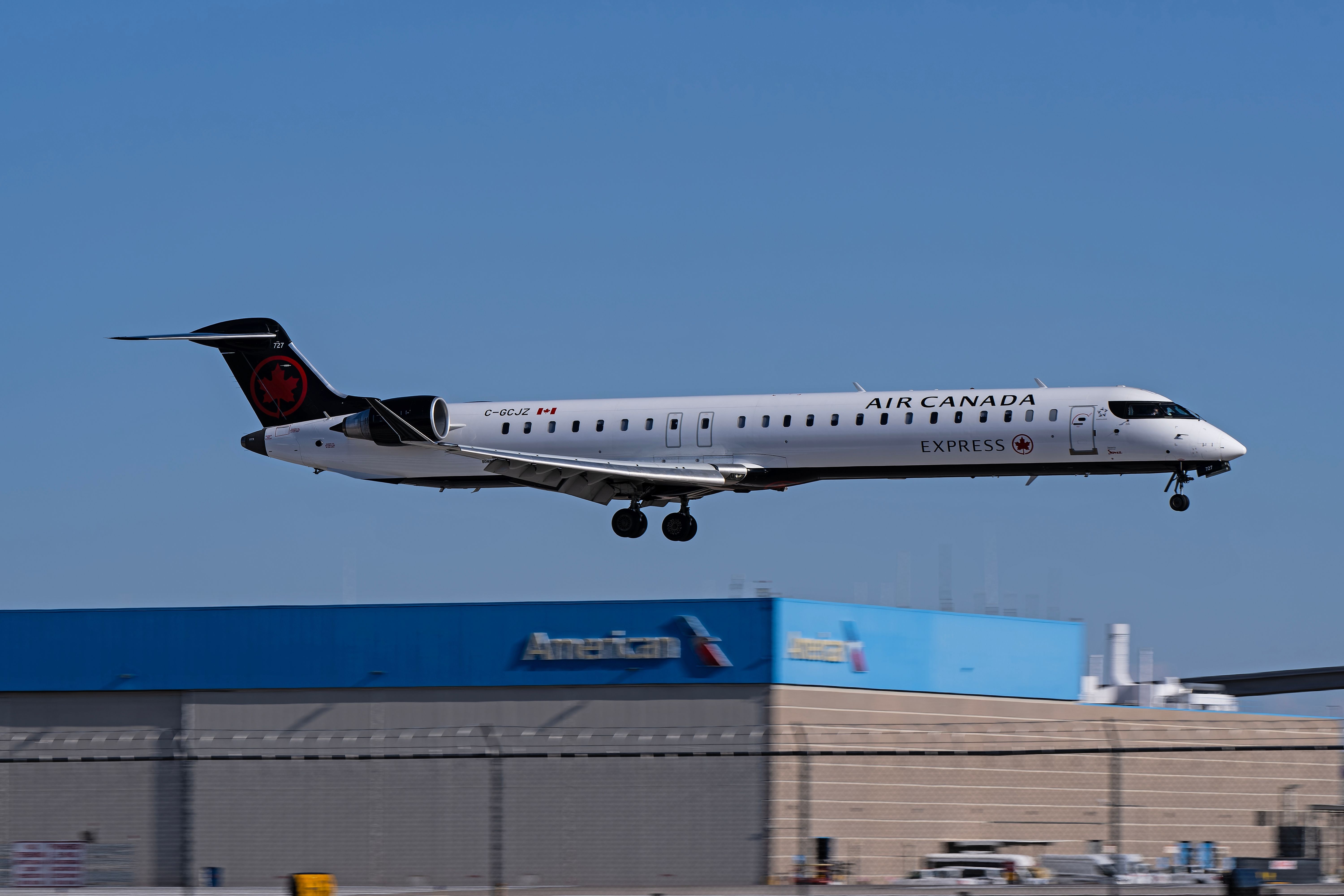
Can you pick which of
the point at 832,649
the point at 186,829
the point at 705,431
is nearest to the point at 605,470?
the point at 705,431

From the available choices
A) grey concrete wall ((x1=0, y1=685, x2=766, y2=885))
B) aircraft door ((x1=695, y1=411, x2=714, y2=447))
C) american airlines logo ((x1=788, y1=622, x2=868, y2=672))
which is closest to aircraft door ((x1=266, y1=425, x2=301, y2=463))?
grey concrete wall ((x1=0, y1=685, x2=766, y2=885))

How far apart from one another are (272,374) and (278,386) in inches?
18.1

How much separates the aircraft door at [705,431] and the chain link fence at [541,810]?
714cm

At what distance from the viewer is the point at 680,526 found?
4284cm

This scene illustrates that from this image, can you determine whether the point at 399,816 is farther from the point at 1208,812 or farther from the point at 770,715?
the point at 1208,812

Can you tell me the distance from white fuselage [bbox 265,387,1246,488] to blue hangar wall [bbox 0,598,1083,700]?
3653 millimetres

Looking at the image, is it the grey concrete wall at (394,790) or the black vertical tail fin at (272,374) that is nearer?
the grey concrete wall at (394,790)

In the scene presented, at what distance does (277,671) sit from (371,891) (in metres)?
11.0

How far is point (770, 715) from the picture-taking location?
35.7m

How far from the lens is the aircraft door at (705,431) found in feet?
131

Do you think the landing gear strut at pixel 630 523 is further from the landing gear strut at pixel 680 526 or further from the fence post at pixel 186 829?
the fence post at pixel 186 829

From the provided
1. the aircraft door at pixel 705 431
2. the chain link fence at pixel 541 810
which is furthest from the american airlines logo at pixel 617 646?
the aircraft door at pixel 705 431

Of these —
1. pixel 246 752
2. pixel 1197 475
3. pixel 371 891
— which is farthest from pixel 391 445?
pixel 1197 475

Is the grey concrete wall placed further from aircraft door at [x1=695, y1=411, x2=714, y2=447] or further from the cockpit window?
the cockpit window
